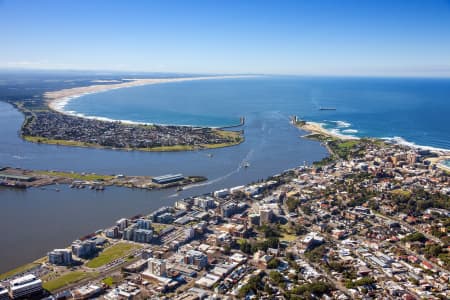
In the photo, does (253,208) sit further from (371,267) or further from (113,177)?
(113,177)

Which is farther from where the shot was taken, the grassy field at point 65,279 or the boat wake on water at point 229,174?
the boat wake on water at point 229,174

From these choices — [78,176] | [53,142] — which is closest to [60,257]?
[78,176]

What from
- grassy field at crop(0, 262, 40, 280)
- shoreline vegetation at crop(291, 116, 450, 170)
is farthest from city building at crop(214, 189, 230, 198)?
grassy field at crop(0, 262, 40, 280)

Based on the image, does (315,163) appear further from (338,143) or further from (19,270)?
(19,270)

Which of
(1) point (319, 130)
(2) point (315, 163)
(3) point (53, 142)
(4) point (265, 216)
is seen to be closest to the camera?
(4) point (265, 216)

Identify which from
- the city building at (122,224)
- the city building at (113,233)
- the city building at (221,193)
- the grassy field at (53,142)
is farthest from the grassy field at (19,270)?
the grassy field at (53,142)

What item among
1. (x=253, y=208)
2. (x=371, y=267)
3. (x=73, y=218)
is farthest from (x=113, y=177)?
(x=371, y=267)

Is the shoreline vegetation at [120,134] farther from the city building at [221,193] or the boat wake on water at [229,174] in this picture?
the city building at [221,193]
